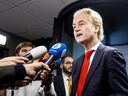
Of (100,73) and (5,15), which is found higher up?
(5,15)

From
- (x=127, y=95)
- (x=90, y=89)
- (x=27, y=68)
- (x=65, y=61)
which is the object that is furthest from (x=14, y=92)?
(x=65, y=61)

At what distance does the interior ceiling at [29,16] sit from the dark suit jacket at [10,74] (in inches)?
97.0

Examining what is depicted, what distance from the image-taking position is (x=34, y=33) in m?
4.54

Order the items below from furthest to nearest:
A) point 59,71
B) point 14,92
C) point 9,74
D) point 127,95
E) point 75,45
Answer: point 75,45 → point 59,71 → point 14,92 → point 127,95 → point 9,74

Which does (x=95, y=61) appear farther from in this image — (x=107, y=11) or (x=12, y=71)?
(x=107, y=11)

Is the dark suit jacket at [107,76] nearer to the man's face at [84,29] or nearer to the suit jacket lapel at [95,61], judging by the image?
the suit jacket lapel at [95,61]

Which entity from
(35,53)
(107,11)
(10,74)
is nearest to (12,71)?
(10,74)

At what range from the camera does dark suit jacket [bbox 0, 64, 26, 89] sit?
717mm

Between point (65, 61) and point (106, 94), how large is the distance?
1.65 meters

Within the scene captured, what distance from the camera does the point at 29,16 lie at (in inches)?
144

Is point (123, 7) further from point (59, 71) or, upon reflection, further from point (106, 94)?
point (106, 94)


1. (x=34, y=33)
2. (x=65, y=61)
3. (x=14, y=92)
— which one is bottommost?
(x=14, y=92)

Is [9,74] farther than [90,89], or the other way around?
[90,89]

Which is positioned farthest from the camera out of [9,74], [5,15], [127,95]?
[5,15]
